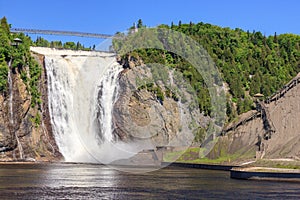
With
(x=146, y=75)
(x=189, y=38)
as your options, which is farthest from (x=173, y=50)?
(x=146, y=75)

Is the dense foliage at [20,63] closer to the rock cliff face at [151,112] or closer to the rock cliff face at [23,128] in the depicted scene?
the rock cliff face at [23,128]

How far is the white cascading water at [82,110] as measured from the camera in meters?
123

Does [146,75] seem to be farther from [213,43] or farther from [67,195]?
[67,195]

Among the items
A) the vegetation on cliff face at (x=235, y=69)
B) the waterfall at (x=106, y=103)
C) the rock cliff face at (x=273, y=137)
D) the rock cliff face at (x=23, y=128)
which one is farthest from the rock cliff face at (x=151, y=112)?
the rock cliff face at (x=273, y=137)

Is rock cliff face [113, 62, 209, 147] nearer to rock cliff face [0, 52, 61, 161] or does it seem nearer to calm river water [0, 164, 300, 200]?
rock cliff face [0, 52, 61, 161]

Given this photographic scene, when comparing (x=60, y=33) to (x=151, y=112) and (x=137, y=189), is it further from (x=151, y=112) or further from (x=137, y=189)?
(x=137, y=189)

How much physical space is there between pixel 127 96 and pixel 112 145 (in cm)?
1489

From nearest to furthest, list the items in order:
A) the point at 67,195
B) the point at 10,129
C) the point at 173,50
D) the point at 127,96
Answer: the point at 67,195, the point at 10,129, the point at 127,96, the point at 173,50

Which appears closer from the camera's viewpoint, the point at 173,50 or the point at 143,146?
the point at 143,146

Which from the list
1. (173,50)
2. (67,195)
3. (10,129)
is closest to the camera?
(67,195)

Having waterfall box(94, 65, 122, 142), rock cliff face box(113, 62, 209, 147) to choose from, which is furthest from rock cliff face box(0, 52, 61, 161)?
rock cliff face box(113, 62, 209, 147)

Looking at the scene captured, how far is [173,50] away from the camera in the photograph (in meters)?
166

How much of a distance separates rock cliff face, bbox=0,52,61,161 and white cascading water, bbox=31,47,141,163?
87.2 inches

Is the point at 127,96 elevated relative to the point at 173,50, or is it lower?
lower
